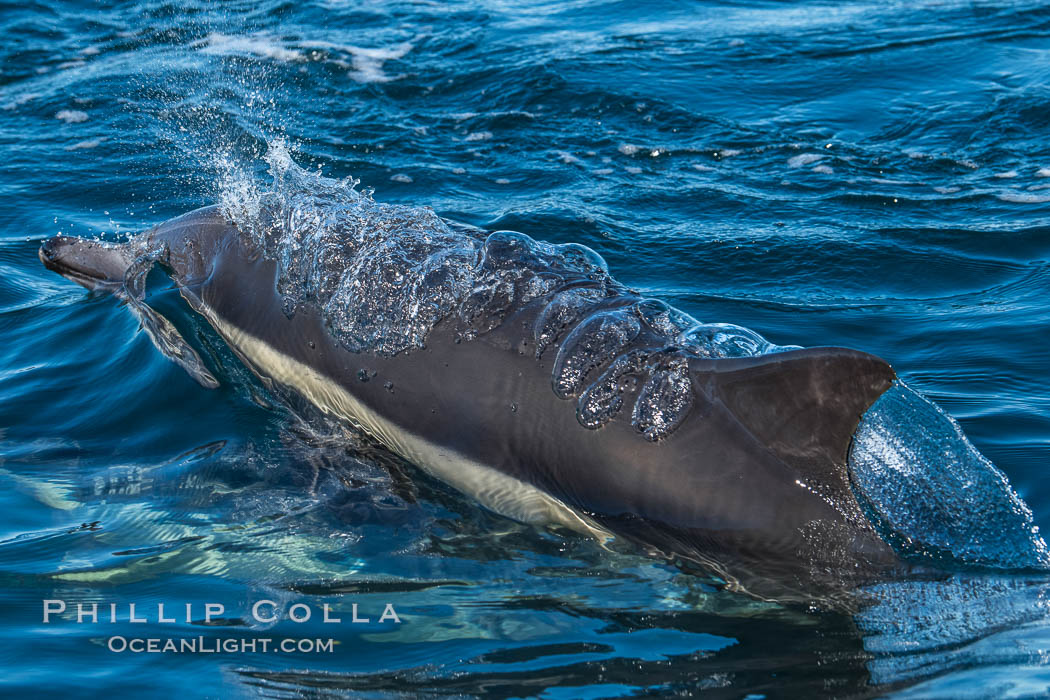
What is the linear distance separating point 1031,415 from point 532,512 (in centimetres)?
287

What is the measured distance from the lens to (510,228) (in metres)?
8.98

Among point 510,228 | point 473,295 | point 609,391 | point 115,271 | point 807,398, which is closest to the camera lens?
point 807,398

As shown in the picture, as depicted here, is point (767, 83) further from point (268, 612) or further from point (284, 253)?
point (268, 612)

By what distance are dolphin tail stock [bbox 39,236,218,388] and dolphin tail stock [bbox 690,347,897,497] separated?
12.0 feet

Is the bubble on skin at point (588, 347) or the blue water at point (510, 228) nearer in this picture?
the blue water at point (510, 228)

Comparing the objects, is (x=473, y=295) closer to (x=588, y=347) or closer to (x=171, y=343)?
(x=588, y=347)

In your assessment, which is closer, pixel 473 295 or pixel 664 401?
pixel 664 401

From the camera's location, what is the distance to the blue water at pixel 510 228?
13.5ft

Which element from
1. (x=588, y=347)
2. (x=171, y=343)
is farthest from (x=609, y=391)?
(x=171, y=343)

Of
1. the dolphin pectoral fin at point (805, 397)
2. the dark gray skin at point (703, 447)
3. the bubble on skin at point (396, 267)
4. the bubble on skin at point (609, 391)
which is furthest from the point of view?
the bubble on skin at point (396, 267)

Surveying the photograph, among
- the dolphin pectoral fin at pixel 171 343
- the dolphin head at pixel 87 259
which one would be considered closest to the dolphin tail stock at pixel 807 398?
the dolphin pectoral fin at pixel 171 343

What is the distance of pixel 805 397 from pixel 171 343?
4049mm

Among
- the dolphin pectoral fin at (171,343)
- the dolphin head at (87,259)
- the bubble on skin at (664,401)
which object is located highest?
the dolphin head at (87,259)

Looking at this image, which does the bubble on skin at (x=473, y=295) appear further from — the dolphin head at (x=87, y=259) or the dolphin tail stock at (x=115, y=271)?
the dolphin head at (x=87, y=259)
